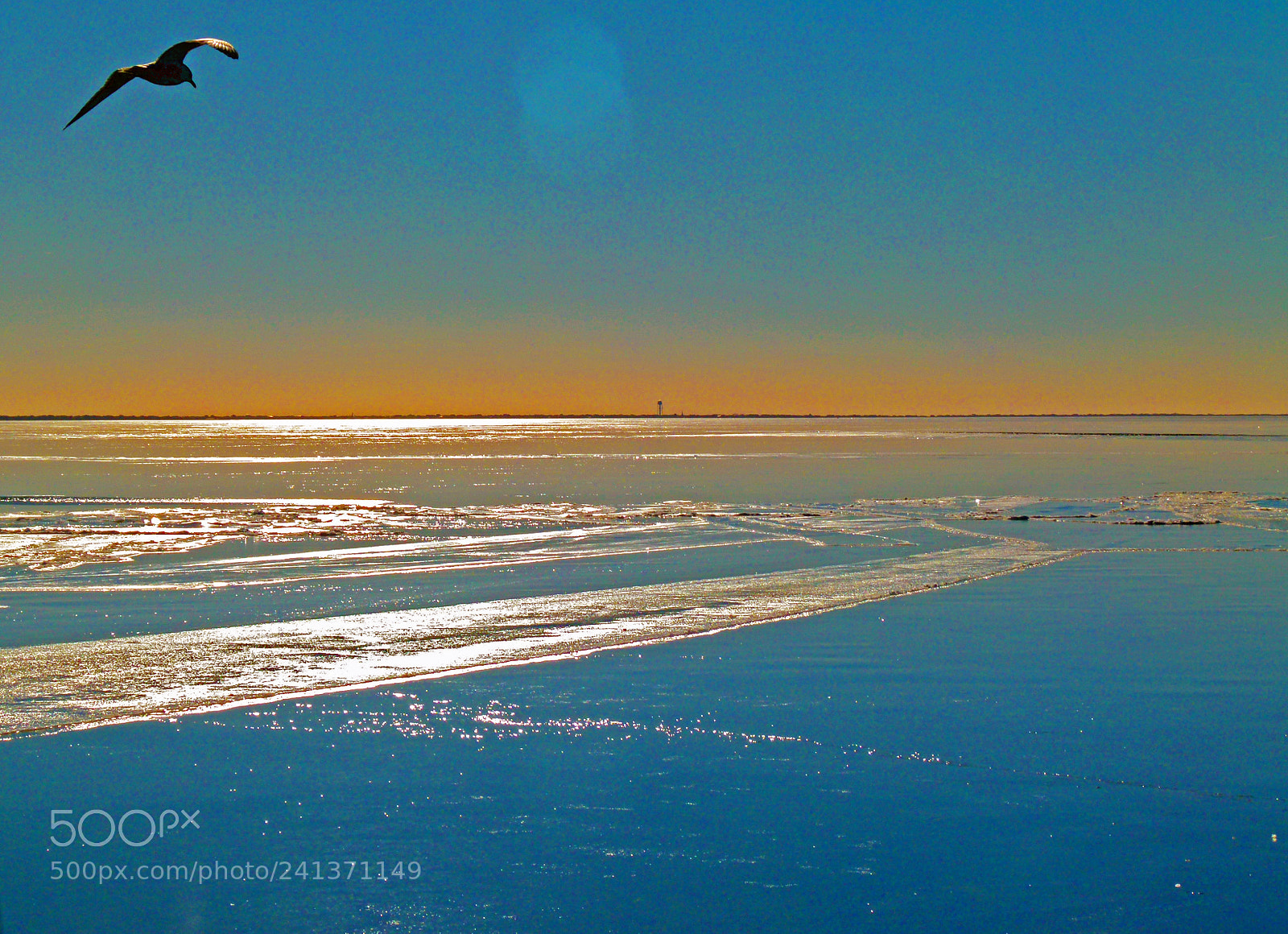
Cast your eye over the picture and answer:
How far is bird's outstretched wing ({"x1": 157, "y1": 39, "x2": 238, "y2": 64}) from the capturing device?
35.0 ft

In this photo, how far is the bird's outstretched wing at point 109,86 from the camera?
9961 mm

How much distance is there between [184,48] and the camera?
36.6 ft

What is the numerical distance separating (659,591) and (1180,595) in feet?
22.9

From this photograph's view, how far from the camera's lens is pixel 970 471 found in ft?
149

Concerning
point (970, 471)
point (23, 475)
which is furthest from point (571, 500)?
point (23, 475)

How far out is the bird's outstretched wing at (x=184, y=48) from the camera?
10.7m

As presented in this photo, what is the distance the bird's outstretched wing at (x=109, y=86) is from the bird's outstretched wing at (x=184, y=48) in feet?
1.21

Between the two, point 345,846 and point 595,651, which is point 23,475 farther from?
point 345,846

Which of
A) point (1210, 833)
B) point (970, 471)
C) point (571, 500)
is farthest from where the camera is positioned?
point (970, 471)

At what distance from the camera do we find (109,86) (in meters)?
10.7

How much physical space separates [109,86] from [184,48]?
88 centimetres

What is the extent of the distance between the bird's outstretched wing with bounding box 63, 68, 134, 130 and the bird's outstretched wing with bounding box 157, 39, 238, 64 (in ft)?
1.21

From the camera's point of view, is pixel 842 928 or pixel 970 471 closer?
pixel 842 928

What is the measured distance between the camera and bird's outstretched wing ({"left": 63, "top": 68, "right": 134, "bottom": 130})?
392 inches
